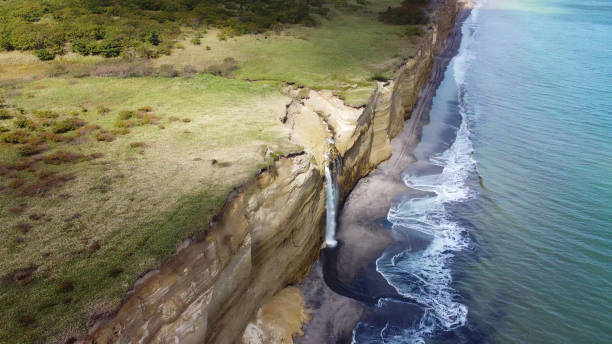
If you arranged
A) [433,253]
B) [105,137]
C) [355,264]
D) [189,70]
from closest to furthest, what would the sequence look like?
[105,137] → [355,264] → [433,253] → [189,70]

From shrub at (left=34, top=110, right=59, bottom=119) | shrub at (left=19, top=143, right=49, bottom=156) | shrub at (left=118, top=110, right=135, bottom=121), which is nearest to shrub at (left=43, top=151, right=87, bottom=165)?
shrub at (left=19, top=143, right=49, bottom=156)

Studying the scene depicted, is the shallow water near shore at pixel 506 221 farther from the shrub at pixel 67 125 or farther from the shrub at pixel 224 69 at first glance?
the shrub at pixel 67 125

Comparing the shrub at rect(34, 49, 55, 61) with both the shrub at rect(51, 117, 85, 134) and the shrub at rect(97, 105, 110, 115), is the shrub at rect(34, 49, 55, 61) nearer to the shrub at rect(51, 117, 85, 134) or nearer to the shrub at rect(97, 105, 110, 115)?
the shrub at rect(97, 105, 110, 115)

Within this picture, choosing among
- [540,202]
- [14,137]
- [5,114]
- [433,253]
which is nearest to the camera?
[14,137]

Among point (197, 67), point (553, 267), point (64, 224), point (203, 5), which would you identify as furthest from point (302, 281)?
point (203, 5)

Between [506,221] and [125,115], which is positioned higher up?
[125,115]

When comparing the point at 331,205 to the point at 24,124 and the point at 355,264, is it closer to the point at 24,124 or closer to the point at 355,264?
the point at 355,264

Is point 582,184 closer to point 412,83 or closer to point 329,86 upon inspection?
point 412,83

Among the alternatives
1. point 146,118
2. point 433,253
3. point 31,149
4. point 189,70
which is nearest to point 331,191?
point 433,253
